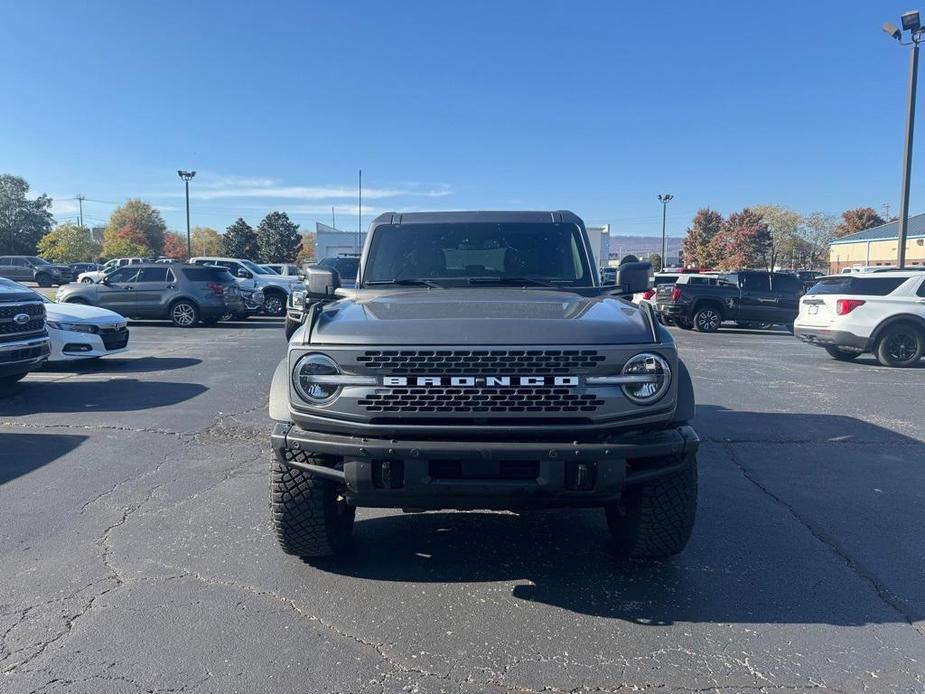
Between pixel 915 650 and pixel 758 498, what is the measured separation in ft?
6.91

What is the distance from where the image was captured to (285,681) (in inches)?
113

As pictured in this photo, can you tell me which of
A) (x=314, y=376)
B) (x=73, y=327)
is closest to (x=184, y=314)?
(x=73, y=327)

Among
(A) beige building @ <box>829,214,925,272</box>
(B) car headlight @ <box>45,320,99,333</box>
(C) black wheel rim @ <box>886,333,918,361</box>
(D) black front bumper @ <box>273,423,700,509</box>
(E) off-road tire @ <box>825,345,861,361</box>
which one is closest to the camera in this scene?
(D) black front bumper @ <box>273,423,700,509</box>

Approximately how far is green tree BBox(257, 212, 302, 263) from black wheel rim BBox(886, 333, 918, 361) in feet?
215

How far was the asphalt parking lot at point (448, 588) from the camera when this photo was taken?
9.71ft

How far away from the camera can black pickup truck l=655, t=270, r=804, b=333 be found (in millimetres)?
20125

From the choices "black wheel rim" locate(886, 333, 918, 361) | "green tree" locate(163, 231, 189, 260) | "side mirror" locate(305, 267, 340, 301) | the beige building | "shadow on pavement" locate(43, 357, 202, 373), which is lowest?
→ "shadow on pavement" locate(43, 357, 202, 373)

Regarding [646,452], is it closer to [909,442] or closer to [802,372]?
[909,442]

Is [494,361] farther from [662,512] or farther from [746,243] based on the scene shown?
[746,243]

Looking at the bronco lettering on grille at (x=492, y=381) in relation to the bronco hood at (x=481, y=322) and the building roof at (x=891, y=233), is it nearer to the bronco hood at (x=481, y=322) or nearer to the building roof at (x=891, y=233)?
the bronco hood at (x=481, y=322)

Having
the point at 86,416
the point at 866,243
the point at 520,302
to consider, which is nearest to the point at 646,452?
the point at 520,302

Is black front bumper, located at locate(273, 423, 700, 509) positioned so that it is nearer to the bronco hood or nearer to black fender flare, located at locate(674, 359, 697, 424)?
black fender flare, located at locate(674, 359, 697, 424)

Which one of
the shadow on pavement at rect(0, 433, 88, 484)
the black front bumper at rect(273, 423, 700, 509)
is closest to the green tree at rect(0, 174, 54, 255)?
the shadow on pavement at rect(0, 433, 88, 484)

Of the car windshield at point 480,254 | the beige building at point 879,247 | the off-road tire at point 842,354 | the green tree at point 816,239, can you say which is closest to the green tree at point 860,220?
the green tree at point 816,239
